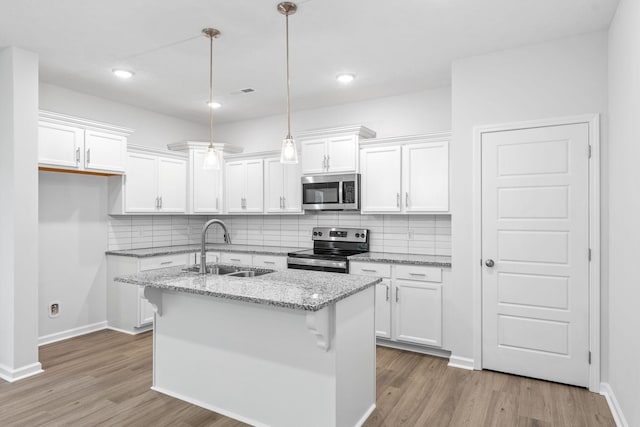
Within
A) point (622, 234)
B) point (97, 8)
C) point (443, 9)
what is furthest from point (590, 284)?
point (97, 8)

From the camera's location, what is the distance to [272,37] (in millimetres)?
3027

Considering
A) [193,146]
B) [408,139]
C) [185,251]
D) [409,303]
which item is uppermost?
[193,146]

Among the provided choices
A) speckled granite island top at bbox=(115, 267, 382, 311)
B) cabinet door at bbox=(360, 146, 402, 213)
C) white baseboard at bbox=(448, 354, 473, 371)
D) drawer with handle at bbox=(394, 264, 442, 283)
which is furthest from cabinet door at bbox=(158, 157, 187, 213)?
white baseboard at bbox=(448, 354, 473, 371)

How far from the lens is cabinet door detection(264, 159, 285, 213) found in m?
4.97

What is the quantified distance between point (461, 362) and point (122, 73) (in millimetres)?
4156

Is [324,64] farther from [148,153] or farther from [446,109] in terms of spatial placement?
[148,153]

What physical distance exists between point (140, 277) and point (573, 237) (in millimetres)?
3208

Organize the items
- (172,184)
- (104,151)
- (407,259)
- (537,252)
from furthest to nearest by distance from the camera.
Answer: (172,184) → (104,151) → (407,259) → (537,252)

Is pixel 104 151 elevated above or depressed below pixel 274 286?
above

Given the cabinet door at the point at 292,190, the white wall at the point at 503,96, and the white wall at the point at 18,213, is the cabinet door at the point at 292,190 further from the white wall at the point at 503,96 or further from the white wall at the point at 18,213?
the white wall at the point at 18,213

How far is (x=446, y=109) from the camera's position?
4.20 metres

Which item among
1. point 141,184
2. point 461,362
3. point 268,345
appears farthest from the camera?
point 141,184

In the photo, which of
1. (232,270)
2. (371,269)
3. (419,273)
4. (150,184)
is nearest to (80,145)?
(150,184)

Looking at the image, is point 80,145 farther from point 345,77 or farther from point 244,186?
point 345,77
